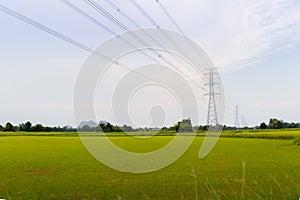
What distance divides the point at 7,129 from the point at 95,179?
206 ft

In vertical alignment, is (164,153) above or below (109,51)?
below

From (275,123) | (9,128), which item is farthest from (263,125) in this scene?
(9,128)

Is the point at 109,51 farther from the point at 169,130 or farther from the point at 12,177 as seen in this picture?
the point at 169,130

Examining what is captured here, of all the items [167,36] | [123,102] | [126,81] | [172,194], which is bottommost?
[172,194]

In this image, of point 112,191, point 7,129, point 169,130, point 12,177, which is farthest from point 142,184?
point 7,129

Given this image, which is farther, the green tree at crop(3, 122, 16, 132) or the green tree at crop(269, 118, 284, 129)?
the green tree at crop(269, 118, 284, 129)

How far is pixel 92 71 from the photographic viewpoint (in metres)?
9.39

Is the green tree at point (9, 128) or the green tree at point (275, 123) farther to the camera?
the green tree at point (275, 123)

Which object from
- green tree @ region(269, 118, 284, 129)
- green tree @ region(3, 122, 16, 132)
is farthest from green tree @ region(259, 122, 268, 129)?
green tree @ region(3, 122, 16, 132)

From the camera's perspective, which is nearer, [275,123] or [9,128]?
[9,128]

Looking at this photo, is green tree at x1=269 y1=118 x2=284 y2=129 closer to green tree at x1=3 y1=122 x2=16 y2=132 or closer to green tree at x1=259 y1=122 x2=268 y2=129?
green tree at x1=259 y1=122 x2=268 y2=129

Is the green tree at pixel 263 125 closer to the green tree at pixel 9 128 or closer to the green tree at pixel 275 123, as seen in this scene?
the green tree at pixel 275 123

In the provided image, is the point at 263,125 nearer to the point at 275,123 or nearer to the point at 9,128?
the point at 275,123

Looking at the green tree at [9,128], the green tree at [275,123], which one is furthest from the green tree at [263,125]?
the green tree at [9,128]
